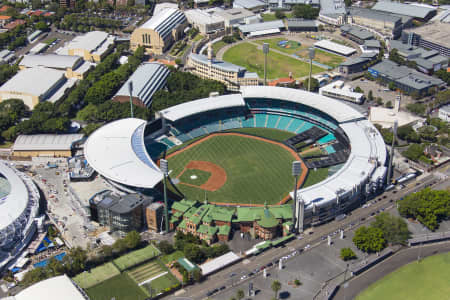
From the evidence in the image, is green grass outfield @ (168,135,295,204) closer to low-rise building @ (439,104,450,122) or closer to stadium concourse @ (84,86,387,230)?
stadium concourse @ (84,86,387,230)

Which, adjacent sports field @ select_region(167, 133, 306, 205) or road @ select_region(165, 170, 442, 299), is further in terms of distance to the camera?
adjacent sports field @ select_region(167, 133, 306, 205)

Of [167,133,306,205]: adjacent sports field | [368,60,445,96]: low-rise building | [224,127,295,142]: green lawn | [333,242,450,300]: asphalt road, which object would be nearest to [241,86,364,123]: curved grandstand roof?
[224,127,295,142]: green lawn

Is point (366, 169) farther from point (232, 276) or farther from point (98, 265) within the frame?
point (98, 265)

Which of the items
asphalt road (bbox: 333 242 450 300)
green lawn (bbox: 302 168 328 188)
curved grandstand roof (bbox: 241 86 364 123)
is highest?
curved grandstand roof (bbox: 241 86 364 123)

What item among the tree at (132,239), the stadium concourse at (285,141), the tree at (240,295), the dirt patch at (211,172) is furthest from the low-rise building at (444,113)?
the tree at (132,239)

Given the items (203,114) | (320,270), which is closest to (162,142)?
(203,114)

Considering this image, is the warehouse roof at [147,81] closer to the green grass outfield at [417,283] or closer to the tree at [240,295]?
the tree at [240,295]

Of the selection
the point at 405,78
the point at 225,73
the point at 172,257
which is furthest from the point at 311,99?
the point at 172,257
